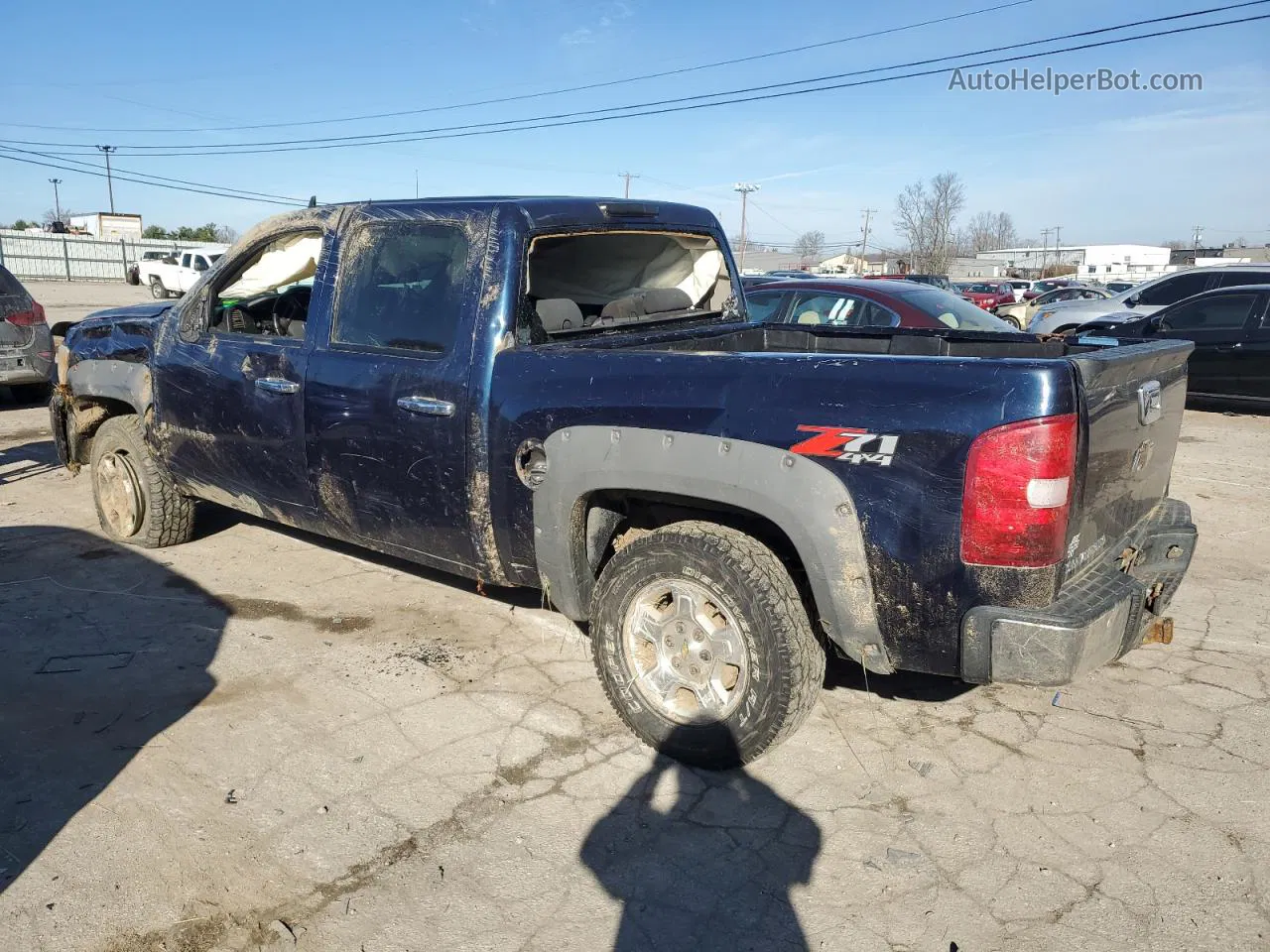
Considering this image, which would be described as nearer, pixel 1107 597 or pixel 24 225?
pixel 1107 597

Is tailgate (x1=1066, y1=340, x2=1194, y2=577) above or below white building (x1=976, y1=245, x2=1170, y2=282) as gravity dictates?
below

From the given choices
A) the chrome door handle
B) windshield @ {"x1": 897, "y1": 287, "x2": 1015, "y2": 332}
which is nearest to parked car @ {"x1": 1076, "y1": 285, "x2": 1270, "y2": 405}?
windshield @ {"x1": 897, "y1": 287, "x2": 1015, "y2": 332}

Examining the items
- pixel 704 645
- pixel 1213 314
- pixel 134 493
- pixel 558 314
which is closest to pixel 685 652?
pixel 704 645

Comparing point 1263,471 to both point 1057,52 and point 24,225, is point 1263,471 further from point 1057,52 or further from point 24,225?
point 24,225

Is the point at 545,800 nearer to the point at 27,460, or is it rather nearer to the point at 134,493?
the point at 134,493

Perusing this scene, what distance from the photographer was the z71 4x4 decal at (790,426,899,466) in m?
2.72

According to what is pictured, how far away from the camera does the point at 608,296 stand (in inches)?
175

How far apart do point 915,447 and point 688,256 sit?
2.46m

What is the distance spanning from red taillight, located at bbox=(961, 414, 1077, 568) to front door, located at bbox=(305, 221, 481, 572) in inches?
75.4

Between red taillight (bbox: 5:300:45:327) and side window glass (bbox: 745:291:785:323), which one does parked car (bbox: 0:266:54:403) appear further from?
side window glass (bbox: 745:291:785:323)

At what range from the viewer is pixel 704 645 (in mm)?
3248

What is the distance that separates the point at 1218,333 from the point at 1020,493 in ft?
34.4

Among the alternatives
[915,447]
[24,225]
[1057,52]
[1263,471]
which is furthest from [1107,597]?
[24,225]

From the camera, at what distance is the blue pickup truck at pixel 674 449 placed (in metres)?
2.68
